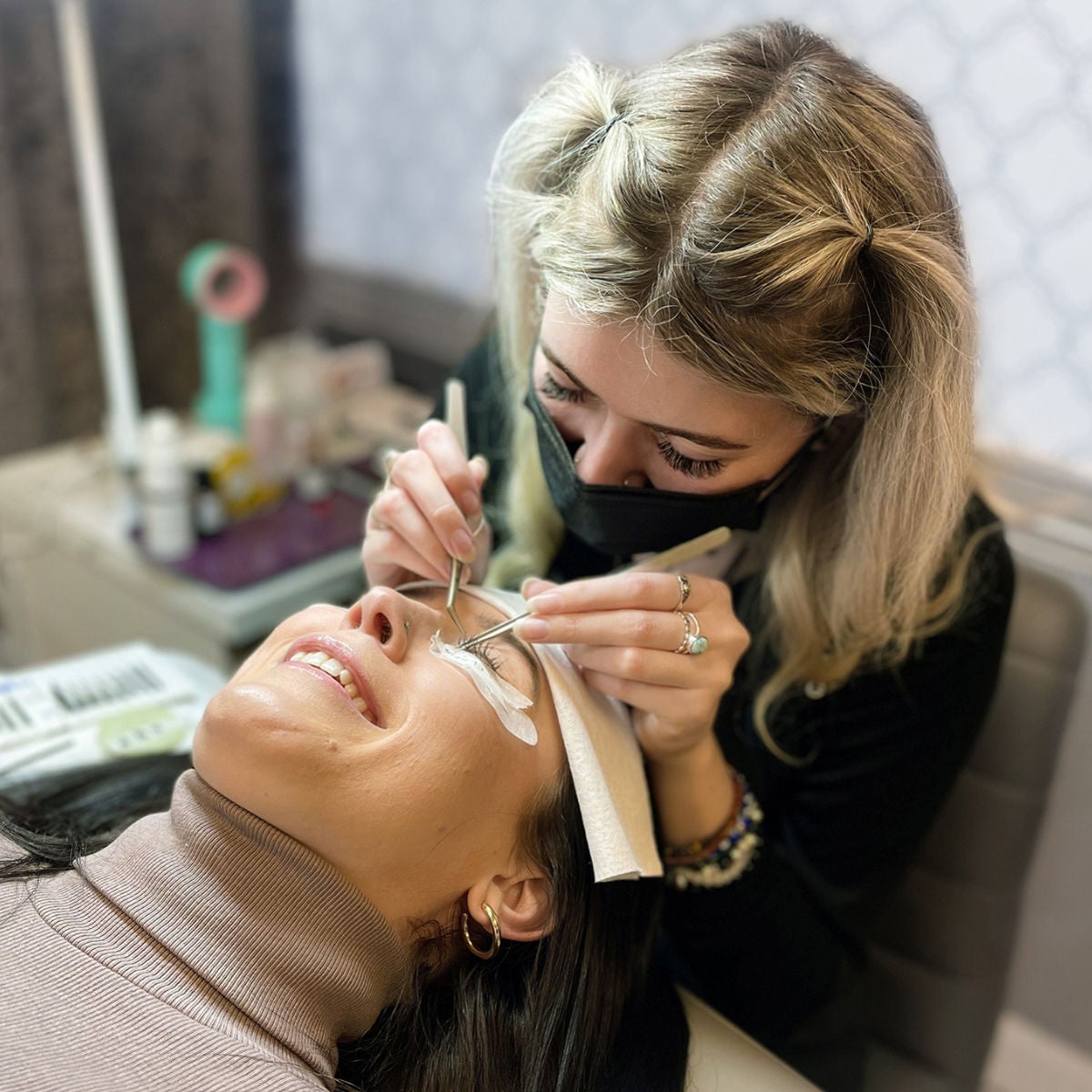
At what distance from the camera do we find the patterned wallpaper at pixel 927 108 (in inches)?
55.1

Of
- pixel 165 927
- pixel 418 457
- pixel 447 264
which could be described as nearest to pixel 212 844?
pixel 165 927

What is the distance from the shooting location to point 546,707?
3.21 feet

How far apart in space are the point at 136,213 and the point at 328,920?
5.75ft

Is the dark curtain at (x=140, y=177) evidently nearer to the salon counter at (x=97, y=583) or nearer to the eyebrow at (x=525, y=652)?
the salon counter at (x=97, y=583)

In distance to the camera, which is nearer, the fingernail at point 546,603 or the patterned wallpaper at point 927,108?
the fingernail at point 546,603

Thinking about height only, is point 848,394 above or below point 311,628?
above

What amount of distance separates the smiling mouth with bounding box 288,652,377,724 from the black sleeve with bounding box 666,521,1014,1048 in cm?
44

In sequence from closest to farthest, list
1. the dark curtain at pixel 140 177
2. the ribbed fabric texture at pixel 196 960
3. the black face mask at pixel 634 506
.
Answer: the ribbed fabric texture at pixel 196 960 < the black face mask at pixel 634 506 < the dark curtain at pixel 140 177

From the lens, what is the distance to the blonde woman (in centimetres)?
88

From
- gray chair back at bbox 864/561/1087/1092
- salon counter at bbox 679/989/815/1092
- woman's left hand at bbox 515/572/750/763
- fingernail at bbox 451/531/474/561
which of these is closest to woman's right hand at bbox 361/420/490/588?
fingernail at bbox 451/531/474/561

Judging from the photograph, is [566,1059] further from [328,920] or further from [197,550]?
[197,550]

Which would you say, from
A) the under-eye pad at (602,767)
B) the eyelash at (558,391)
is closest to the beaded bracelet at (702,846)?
the under-eye pad at (602,767)

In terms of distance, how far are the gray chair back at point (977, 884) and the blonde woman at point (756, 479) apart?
122 millimetres

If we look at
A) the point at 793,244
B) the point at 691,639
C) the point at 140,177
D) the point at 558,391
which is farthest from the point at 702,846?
the point at 140,177
